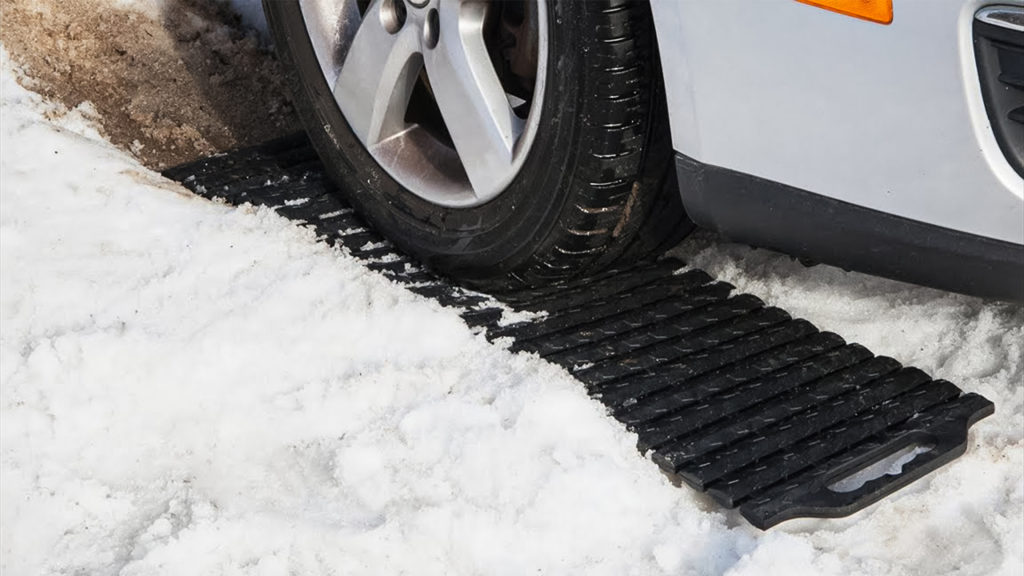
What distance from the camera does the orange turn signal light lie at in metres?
2.08

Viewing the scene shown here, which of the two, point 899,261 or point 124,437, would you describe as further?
point 124,437

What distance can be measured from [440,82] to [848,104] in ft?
3.08

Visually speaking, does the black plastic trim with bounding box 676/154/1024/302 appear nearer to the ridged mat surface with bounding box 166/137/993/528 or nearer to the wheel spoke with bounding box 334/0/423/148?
the ridged mat surface with bounding box 166/137/993/528

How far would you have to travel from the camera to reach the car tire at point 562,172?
2506 mm

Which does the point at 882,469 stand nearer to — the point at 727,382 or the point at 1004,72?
the point at 727,382

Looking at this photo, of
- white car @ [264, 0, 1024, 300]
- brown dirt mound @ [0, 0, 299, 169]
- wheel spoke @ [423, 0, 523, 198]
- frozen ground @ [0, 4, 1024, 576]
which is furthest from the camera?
brown dirt mound @ [0, 0, 299, 169]

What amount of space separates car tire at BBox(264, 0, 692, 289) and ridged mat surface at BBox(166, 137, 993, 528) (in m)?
0.08

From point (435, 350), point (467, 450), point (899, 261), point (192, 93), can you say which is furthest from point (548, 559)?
point (192, 93)

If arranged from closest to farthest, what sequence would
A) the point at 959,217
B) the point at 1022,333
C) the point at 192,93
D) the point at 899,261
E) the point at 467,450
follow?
the point at 959,217 < the point at 899,261 < the point at 467,450 < the point at 1022,333 < the point at 192,93

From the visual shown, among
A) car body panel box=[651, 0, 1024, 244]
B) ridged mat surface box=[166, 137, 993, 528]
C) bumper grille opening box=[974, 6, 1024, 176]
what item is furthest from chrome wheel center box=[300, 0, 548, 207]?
bumper grille opening box=[974, 6, 1024, 176]

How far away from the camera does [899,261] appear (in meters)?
2.33

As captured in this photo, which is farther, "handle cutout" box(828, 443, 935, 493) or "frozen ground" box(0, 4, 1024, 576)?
"handle cutout" box(828, 443, 935, 493)

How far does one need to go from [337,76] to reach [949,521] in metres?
1.66

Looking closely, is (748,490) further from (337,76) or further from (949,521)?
(337,76)
